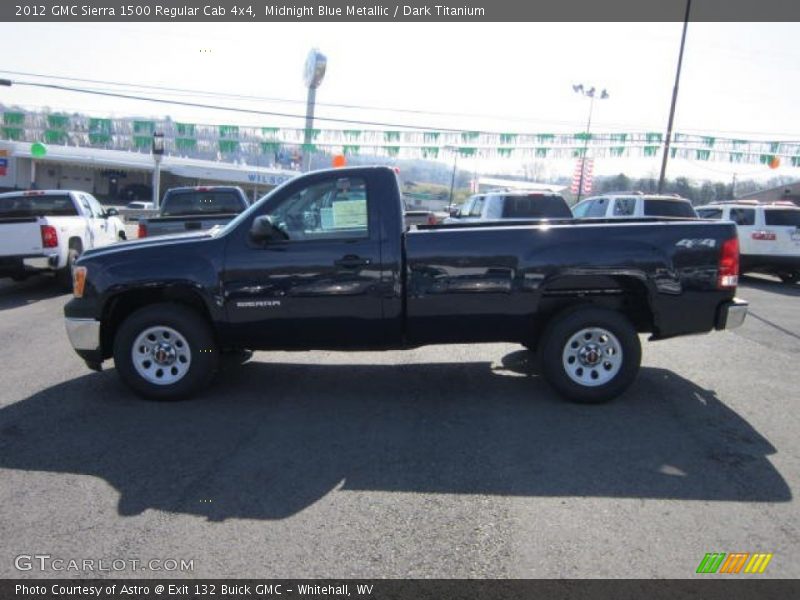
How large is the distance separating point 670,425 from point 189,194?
36.6 ft

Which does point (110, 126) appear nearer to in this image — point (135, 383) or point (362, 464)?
point (135, 383)

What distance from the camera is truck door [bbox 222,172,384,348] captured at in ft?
18.2

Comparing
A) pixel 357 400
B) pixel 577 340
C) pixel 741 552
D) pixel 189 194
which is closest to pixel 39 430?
pixel 357 400

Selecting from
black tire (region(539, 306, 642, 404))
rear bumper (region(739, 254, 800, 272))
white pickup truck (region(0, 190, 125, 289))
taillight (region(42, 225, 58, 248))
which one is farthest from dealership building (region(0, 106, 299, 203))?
black tire (region(539, 306, 642, 404))

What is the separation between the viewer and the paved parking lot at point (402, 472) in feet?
11.0

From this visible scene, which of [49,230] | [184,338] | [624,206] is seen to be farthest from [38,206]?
[624,206]

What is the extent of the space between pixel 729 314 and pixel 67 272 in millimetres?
11035

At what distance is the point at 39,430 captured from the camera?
5.02 metres

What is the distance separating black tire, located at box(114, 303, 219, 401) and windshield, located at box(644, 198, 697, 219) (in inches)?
454

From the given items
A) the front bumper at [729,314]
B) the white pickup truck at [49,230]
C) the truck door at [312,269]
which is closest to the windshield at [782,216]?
the front bumper at [729,314]

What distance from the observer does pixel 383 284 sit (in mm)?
5527

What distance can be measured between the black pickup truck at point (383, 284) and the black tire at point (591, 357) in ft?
0.03

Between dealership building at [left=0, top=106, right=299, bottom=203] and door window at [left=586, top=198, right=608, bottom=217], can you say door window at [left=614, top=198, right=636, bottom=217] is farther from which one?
dealership building at [left=0, top=106, right=299, bottom=203]
